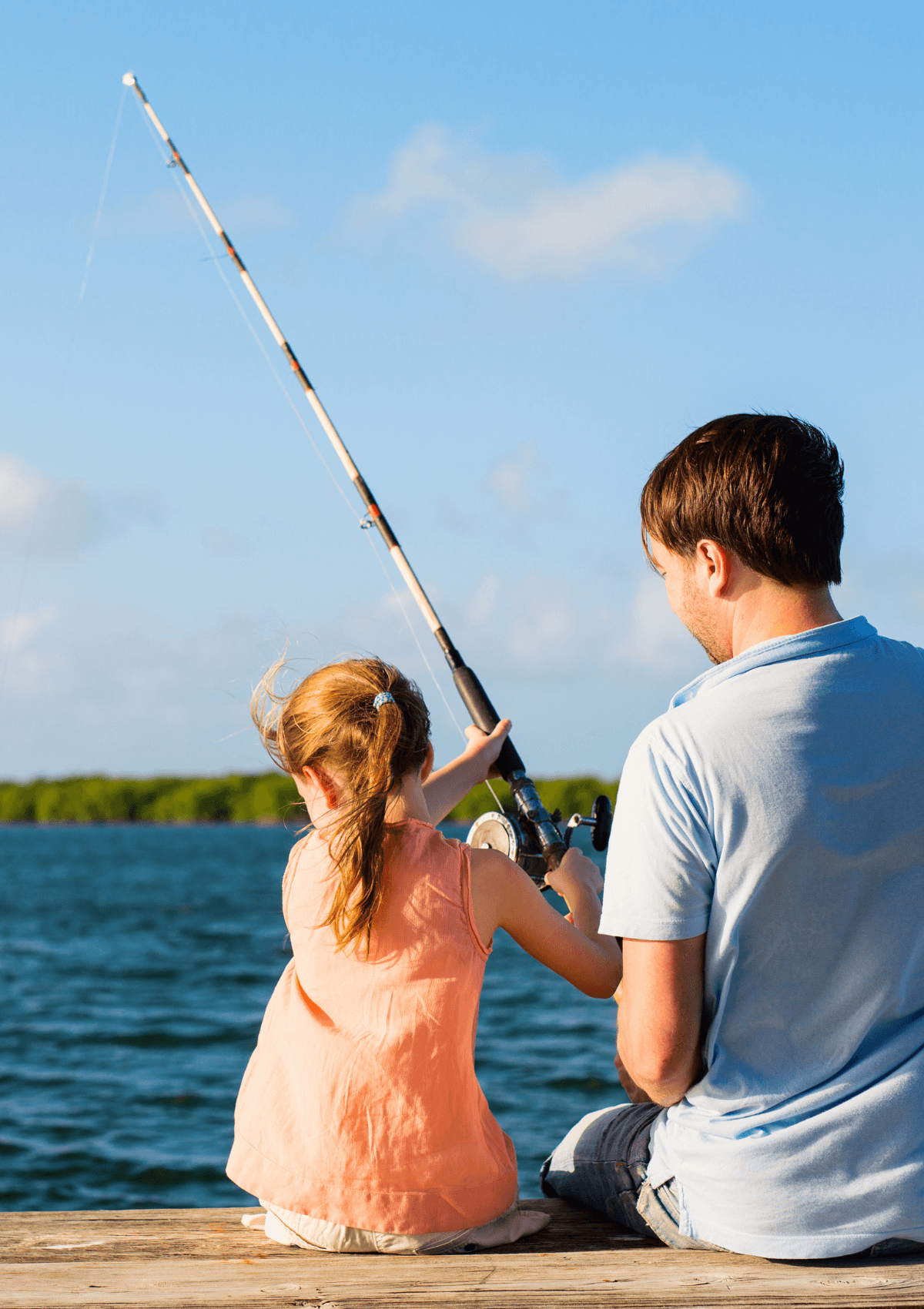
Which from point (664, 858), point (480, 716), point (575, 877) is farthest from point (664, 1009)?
point (480, 716)

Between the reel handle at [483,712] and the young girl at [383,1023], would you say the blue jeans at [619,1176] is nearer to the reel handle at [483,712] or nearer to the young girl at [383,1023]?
the young girl at [383,1023]

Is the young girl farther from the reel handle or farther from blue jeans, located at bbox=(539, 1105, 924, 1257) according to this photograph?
the reel handle

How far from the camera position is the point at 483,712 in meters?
3.22

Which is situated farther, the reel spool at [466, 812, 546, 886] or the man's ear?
the reel spool at [466, 812, 546, 886]

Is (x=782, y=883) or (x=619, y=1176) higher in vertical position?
(x=782, y=883)

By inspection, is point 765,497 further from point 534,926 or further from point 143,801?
point 143,801

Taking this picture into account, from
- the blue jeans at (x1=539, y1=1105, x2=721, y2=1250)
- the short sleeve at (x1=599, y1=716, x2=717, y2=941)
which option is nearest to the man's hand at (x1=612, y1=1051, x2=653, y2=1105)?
the blue jeans at (x1=539, y1=1105, x2=721, y2=1250)

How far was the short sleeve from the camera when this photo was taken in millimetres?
1592

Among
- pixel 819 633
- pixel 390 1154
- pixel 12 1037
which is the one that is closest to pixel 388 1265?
pixel 390 1154

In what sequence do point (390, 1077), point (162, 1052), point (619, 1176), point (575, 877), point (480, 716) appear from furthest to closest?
1. point (162, 1052)
2. point (480, 716)
3. point (575, 877)
4. point (619, 1176)
5. point (390, 1077)

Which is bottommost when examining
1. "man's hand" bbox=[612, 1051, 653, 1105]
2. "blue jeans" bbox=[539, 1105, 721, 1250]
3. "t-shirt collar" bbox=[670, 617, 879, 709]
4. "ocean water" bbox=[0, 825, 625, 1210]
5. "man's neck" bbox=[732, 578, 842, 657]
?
"ocean water" bbox=[0, 825, 625, 1210]

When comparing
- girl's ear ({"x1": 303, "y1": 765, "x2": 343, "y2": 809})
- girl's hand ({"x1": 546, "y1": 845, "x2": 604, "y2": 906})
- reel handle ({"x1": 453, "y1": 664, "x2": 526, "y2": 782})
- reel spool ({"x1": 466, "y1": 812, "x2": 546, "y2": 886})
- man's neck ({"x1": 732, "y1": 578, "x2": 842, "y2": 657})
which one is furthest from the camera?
reel handle ({"x1": 453, "y1": 664, "x2": 526, "y2": 782})

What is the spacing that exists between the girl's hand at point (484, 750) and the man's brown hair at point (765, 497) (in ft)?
3.85

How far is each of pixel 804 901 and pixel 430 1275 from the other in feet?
2.54
